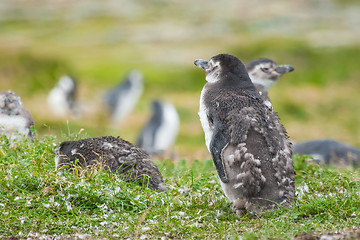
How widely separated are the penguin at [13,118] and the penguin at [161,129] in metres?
11.1

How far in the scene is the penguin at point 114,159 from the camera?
7.42 m

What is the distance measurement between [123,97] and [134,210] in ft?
65.7

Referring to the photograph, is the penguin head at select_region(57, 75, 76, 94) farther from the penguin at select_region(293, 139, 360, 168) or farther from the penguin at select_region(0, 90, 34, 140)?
the penguin at select_region(0, 90, 34, 140)

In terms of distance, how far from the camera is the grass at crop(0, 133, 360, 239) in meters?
6.12

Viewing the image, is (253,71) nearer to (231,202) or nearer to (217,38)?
(231,202)

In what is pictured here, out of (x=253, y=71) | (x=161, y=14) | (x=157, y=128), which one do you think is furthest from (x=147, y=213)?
(x=161, y=14)

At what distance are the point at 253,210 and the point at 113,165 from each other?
203cm

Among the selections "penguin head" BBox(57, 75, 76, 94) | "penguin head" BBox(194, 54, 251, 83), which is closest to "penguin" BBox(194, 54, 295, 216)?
"penguin head" BBox(194, 54, 251, 83)

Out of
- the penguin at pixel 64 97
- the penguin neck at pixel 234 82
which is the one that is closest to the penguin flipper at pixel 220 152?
the penguin neck at pixel 234 82

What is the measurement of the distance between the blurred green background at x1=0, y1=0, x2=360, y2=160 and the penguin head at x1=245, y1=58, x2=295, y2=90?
3349mm

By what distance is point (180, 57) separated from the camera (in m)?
40.8

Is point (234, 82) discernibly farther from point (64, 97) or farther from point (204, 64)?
point (64, 97)

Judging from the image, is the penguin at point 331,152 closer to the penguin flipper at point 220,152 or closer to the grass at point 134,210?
the grass at point 134,210

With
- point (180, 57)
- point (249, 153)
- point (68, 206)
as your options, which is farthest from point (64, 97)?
point (249, 153)
